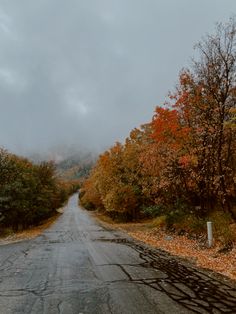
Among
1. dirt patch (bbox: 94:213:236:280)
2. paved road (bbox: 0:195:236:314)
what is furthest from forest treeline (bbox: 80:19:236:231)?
paved road (bbox: 0:195:236:314)

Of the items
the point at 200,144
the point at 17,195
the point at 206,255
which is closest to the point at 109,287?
the point at 206,255

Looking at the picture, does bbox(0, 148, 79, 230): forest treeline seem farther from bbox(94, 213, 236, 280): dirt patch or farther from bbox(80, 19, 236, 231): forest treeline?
bbox(94, 213, 236, 280): dirt patch

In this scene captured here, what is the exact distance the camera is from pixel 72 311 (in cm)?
589

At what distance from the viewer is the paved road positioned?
20.1ft

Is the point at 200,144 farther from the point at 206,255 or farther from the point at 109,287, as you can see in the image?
the point at 109,287

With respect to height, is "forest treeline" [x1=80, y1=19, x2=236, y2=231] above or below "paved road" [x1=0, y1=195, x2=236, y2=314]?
above

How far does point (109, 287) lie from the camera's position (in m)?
7.60

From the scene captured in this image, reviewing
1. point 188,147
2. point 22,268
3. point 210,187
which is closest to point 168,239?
point 210,187

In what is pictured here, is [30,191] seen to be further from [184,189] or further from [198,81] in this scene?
[198,81]

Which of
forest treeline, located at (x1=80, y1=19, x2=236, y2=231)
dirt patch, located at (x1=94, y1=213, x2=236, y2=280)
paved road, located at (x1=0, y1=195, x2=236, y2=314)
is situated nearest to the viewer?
paved road, located at (x1=0, y1=195, x2=236, y2=314)

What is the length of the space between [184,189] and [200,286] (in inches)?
645

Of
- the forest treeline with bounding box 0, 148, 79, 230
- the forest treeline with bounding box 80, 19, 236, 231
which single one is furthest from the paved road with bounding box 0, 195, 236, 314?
the forest treeline with bounding box 0, 148, 79, 230

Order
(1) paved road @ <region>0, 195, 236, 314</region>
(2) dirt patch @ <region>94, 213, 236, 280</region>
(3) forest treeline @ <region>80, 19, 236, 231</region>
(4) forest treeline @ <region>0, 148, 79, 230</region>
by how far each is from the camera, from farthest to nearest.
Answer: (4) forest treeline @ <region>0, 148, 79, 230</region> → (3) forest treeline @ <region>80, 19, 236, 231</region> → (2) dirt patch @ <region>94, 213, 236, 280</region> → (1) paved road @ <region>0, 195, 236, 314</region>

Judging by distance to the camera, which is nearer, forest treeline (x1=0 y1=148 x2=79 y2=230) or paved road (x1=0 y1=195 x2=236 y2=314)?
paved road (x1=0 y1=195 x2=236 y2=314)
